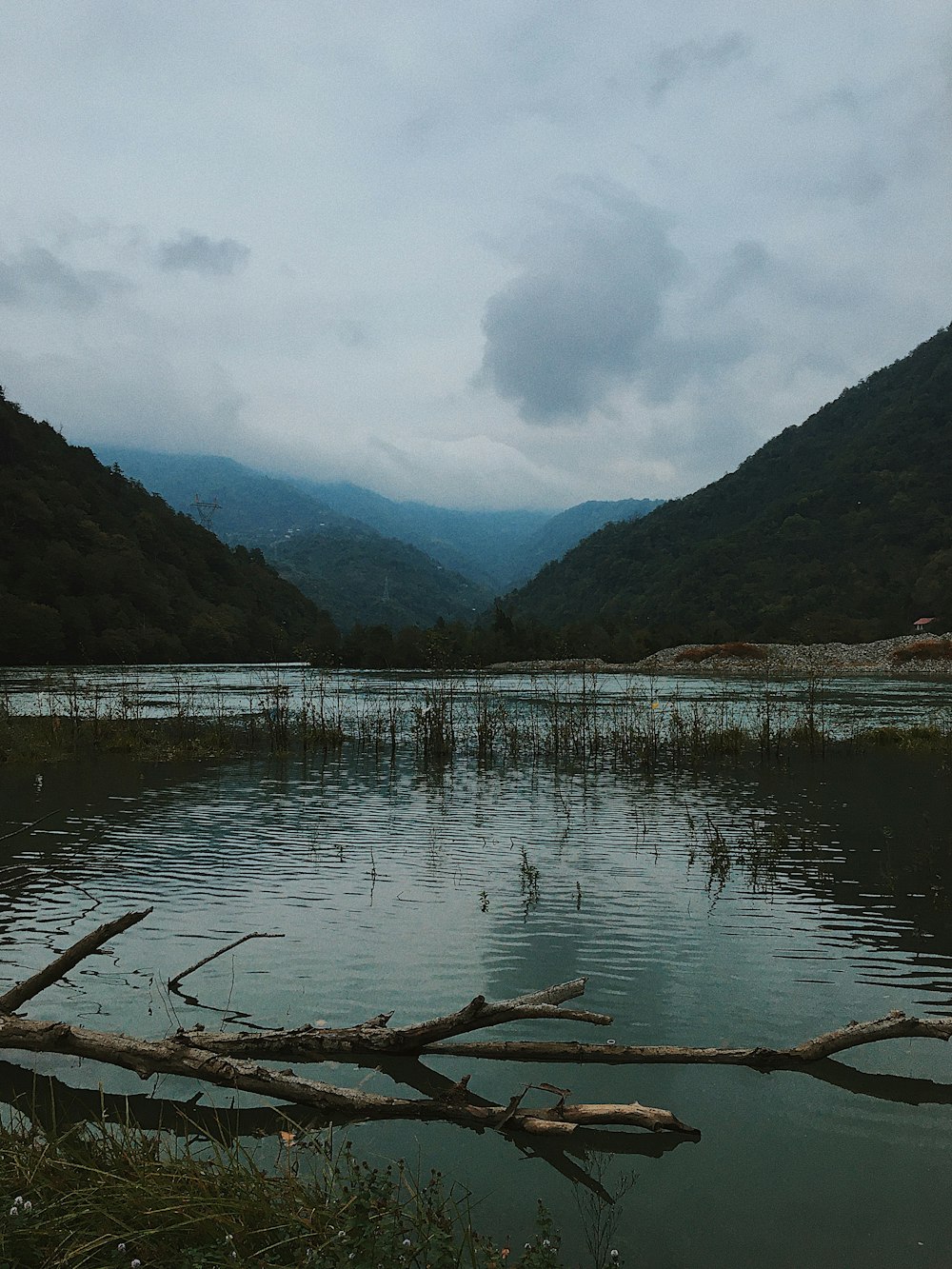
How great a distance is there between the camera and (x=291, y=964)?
765 cm

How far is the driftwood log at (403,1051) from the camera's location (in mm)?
4863

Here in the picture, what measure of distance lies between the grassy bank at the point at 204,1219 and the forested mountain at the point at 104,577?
6478cm

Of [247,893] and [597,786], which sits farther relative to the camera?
[597,786]

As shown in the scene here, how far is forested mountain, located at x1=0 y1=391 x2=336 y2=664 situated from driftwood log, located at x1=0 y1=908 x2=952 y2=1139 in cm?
6339

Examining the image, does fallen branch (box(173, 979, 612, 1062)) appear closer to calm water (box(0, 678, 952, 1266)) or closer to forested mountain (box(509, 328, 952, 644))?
calm water (box(0, 678, 952, 1266))

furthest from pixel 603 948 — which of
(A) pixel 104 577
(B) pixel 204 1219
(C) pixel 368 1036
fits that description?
(A) pixel 104 577

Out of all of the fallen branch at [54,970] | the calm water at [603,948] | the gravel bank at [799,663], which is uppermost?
the gravel bank at [799,663]

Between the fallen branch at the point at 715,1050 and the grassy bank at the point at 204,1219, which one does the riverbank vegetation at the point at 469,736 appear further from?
the grassy bank at the point at 204,1219

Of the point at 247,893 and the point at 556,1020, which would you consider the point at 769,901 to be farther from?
the point at 247,893

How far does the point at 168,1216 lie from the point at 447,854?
833 centimetres

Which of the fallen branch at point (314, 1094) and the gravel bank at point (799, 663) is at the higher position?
the gravel bank at point (799, 663)

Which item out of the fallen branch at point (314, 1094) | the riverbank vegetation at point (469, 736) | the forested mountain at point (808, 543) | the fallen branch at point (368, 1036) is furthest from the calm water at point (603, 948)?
the forested mountain at point (808, 543)

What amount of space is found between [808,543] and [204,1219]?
121 metres

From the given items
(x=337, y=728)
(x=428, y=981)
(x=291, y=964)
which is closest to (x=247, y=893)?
(x=291, y=964)
